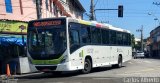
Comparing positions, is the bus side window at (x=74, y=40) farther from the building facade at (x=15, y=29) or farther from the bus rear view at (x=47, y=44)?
the building facade at (x=15, y=29)

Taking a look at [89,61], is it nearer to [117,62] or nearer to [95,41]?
[95,41]

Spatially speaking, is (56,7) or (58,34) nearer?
(58,34)

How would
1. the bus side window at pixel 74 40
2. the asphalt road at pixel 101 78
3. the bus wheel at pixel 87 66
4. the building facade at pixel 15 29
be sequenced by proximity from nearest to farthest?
the asphalt road at pixel 101 78 → the bus side window at pixel 74 40 → the bus wheel at pixel 87 66 → the building facade at pixel 15 29

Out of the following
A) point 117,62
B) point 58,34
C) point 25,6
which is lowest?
point 117,62

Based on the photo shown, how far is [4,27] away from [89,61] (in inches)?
351

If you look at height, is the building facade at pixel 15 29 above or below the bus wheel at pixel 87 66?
above

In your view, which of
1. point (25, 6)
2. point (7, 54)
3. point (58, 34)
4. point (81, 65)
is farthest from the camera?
point (25, 6)

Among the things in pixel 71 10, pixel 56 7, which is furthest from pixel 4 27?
pixel 71 10

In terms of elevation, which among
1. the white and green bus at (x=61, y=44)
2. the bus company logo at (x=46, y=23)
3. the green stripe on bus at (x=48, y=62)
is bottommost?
the green stripe on bus at (x=48, y=62)

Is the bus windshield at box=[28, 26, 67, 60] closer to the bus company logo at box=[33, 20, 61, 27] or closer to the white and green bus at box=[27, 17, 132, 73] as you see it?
the white and green bus at box=[27, 17, 132, 73]

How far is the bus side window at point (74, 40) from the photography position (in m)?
20.7

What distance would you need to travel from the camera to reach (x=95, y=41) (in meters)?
24.0

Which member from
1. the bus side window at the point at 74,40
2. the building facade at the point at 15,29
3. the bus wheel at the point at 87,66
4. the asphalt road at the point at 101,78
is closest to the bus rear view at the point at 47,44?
the bus side window at the point at 74,40

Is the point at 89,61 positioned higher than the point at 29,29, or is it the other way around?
the point at 29,29
